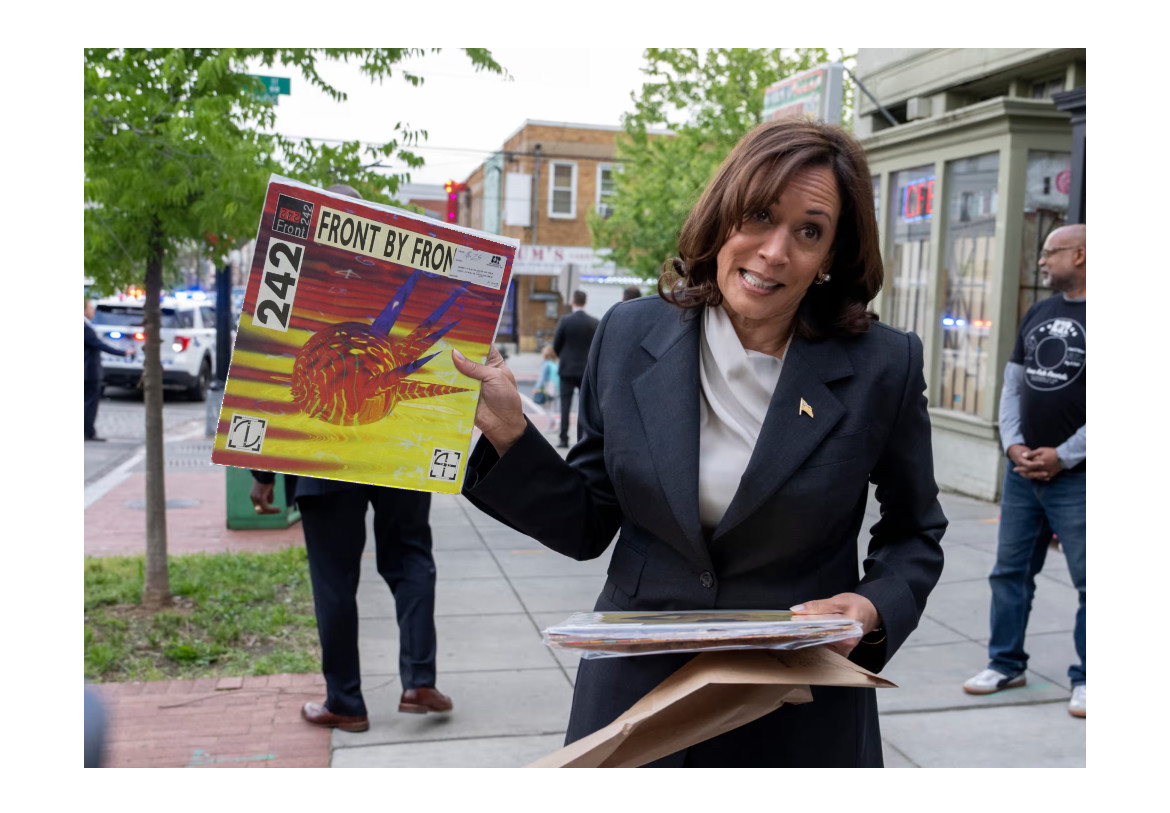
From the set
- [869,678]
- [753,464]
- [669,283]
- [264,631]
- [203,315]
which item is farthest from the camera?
[203,315]

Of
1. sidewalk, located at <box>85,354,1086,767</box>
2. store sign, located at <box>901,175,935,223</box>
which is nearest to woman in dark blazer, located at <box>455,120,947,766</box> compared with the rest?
sidewalk, located at <box>85,354,1086,767</box>

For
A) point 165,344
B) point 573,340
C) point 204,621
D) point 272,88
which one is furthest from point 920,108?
point 165,344

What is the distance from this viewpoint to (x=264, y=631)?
246 inches

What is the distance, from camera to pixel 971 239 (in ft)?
36.9

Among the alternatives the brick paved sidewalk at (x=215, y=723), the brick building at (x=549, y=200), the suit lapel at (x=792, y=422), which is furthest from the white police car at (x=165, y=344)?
the suit lapel at (x=792, y=422)

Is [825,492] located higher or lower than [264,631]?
higher

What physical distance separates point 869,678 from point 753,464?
1.47ft

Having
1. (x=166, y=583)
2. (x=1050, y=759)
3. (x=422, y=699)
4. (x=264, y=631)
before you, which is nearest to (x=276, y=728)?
(x=422, y=699)

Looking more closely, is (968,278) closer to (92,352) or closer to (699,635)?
(699,635)

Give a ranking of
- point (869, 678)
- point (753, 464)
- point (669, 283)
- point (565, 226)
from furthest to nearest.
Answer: point (565, 226) < point (669, 283) < point (753, 464) < point (869, 678)

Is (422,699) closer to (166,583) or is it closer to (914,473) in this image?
(166,583)

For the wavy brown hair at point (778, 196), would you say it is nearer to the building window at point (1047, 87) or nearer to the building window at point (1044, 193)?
the building window at point (1044, 193)

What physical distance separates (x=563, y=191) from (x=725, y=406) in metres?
40.3

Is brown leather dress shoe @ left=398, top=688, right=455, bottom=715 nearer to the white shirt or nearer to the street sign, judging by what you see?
the white shirt
